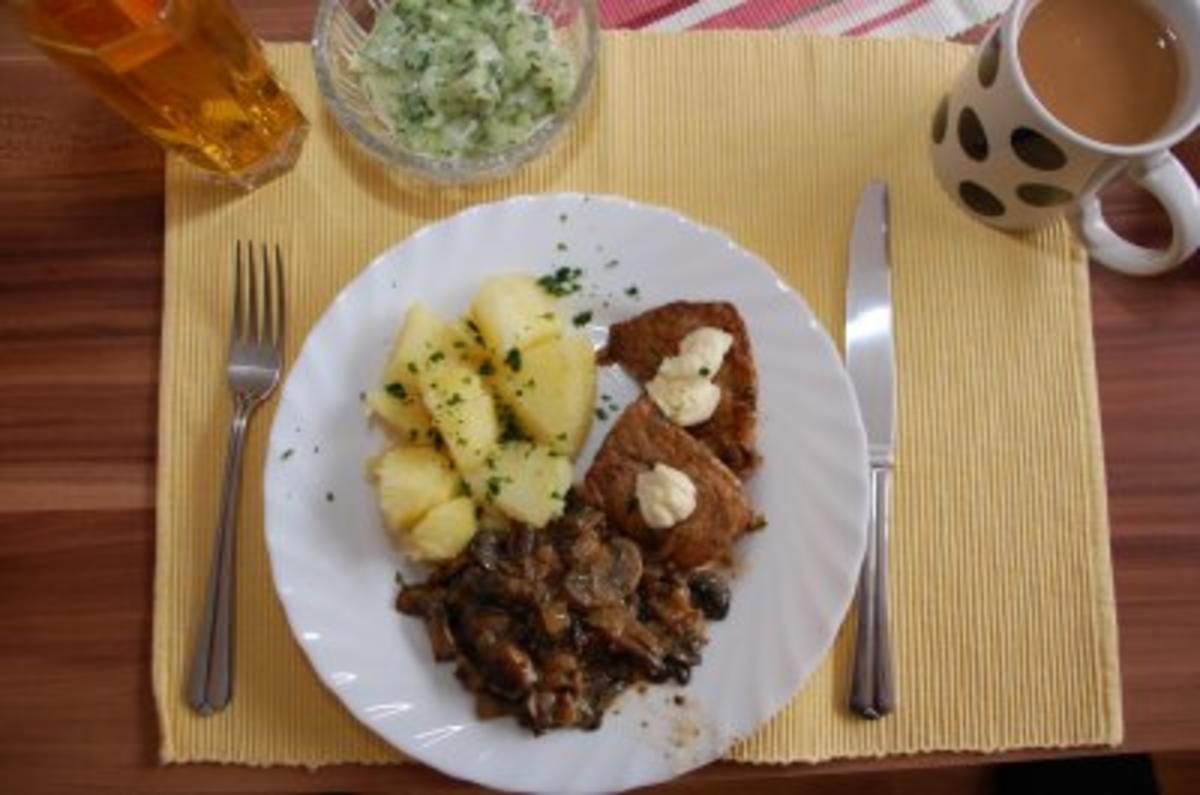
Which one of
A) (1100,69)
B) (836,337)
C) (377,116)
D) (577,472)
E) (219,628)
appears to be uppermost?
(1100,69)

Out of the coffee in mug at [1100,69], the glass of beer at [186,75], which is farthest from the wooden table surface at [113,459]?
the coffee in mug at [1100,69]

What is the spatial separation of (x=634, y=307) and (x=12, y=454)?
0.86 meters

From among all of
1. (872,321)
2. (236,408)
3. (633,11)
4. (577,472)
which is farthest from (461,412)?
(633,11)

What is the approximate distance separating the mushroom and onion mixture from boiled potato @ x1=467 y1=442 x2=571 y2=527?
0.09ft

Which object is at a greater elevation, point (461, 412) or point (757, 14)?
point (757, 14)

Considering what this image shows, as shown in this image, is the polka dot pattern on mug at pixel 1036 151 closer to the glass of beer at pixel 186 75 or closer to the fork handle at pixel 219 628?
the glass of beer at pixel 186 75

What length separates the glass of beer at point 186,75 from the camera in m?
1.26

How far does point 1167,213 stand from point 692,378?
1.99 feet

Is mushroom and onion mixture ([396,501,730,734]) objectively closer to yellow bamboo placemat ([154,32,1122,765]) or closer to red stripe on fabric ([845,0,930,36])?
yellow bamboo placemat ([154,32,1122,765])

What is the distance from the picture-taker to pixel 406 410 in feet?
4.64

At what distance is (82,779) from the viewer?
143 cm

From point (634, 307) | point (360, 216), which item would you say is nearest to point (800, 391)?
point (634, 307)

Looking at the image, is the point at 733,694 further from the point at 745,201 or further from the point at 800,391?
the point at 745,201

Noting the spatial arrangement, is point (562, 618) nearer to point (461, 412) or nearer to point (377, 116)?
point (461, 412)
